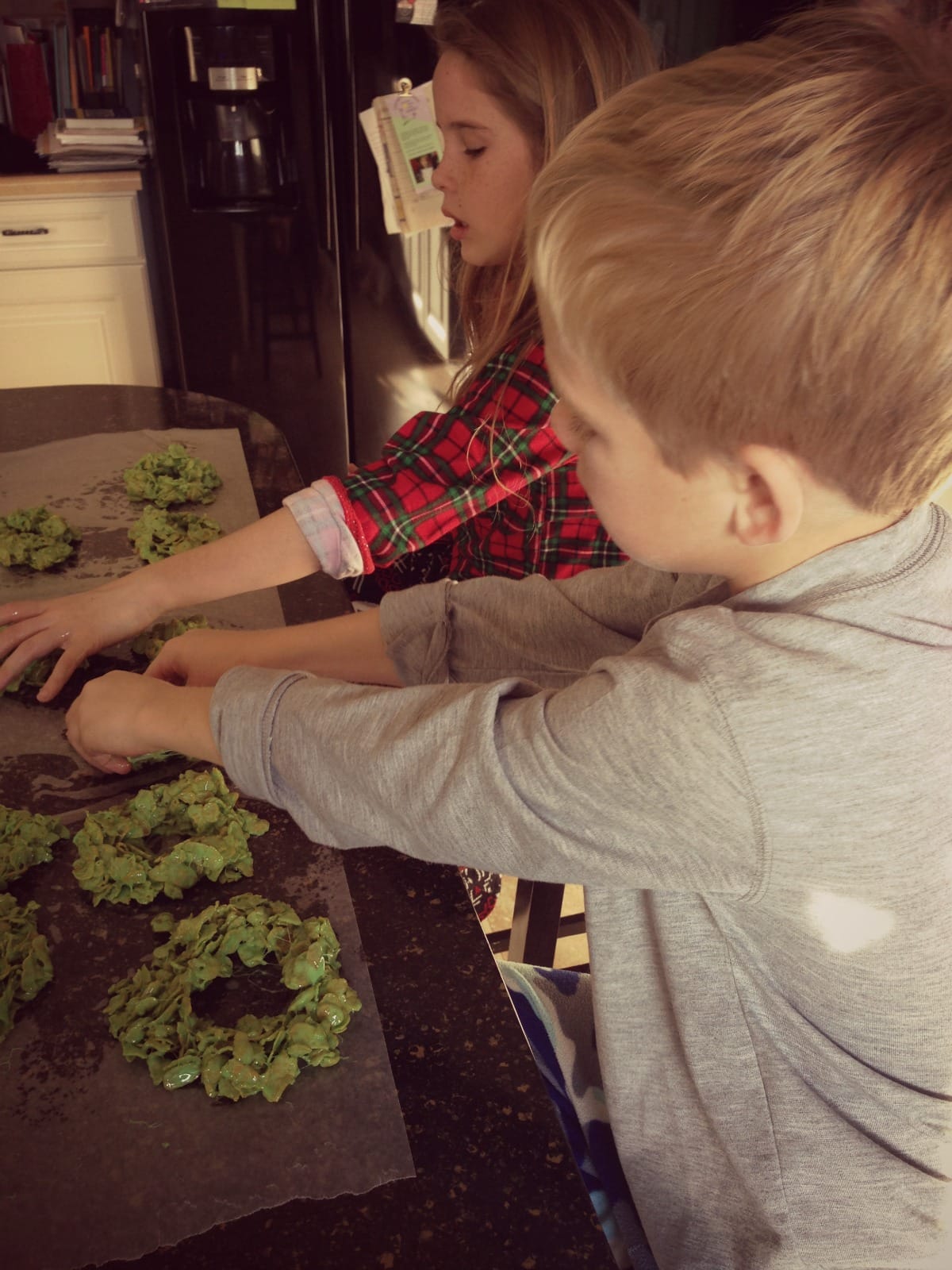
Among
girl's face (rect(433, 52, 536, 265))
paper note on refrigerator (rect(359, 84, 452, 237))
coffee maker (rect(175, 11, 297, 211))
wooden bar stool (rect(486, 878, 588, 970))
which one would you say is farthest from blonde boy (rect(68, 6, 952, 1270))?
coffee maker (rect(175, 11, 297, 211))

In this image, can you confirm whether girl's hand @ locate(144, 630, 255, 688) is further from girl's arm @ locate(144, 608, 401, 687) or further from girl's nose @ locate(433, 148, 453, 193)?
girl's nose @ locate(433, 148, 453, 193)

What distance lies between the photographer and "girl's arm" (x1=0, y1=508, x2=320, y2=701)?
1061 mm

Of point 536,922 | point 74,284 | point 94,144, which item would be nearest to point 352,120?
point 94,144

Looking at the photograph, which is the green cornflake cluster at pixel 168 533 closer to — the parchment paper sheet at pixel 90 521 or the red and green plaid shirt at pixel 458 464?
the parchment paper sheet at pixel 90 521

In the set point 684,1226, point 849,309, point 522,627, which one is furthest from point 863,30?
point 684,1226

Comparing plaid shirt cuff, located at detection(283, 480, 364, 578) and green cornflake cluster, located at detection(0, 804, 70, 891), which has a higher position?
plaid shirt cuff, located at detection(283, 480, 364, 578)

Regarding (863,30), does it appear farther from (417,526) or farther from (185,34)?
(185,34)

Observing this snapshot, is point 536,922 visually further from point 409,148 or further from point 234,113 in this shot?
point 234,113

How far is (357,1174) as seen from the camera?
1.98 ft

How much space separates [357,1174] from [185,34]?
117 inches

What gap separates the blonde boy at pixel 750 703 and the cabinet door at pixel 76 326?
2.86 meters

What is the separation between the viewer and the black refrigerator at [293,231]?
274 centimetres

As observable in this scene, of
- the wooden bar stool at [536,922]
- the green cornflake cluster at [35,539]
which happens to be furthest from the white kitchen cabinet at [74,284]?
the wooden bar stool at [536,922]

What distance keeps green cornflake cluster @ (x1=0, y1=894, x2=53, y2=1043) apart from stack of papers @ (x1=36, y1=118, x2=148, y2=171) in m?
2.92
